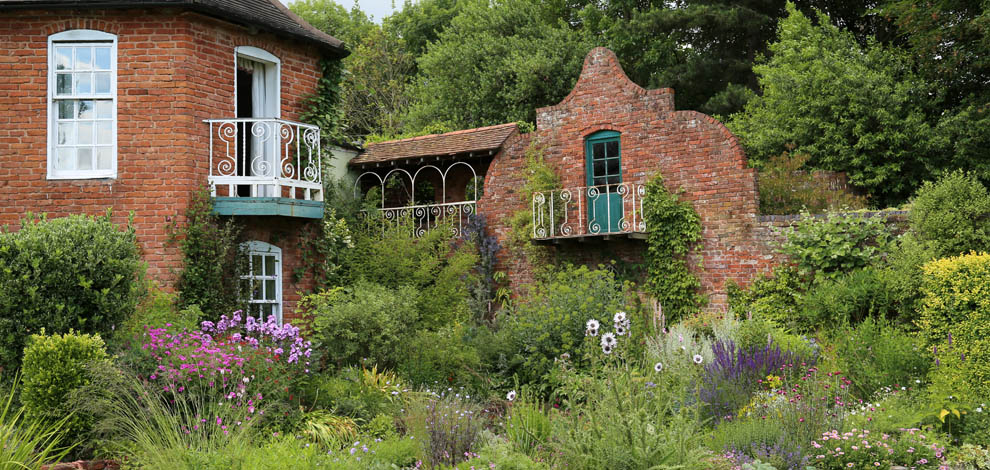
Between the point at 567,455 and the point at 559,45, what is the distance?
18510 millimetres

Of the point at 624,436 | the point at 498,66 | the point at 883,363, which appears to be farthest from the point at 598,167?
the point at 498,66

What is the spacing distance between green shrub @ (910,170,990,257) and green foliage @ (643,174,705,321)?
344cm

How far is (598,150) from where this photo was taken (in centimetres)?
1412

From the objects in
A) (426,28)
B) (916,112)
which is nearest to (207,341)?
(916,112)

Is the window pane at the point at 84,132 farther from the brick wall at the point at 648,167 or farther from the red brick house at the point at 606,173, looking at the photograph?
the brick wall at the point at 648,167

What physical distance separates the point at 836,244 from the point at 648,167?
3300mm

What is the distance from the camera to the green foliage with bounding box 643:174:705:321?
1280 cm

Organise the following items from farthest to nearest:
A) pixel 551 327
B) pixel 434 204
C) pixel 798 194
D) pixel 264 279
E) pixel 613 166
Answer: pixel 434 204, pixel 613 166, pixel 798 194, pixel 264 279, pixel 551 327

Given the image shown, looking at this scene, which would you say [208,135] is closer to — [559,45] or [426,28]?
[559,45]

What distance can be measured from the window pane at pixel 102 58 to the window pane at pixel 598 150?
7.68 metres

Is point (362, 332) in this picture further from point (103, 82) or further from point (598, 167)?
point (598, 167)

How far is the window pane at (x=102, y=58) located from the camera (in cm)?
1102

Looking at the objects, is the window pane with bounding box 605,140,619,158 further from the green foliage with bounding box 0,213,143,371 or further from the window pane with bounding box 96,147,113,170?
the green foliage with bounding box 0,213,143,371

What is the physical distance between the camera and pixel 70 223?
8320 mm
